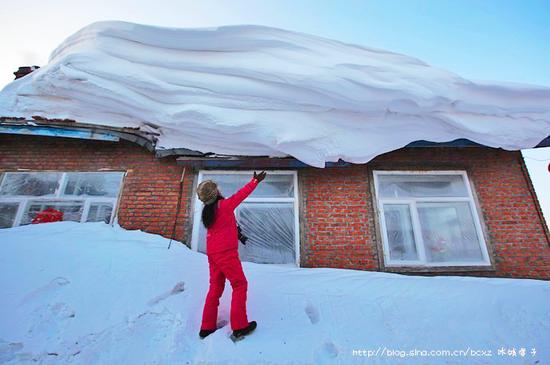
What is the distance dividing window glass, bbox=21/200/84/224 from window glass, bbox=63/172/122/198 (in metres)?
0.16

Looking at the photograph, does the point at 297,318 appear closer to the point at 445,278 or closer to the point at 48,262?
the point at 445,278

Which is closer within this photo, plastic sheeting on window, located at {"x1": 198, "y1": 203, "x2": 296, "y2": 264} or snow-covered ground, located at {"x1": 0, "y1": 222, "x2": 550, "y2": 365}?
snow-covered ground, located at {"x1": 0, "y1": 222, "x2": 550, "y2": 365}

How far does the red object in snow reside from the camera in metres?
4.23

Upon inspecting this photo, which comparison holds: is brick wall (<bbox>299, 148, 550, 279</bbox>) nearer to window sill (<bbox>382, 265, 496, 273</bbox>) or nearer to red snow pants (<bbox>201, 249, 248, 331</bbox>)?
window sill (<bbox>382, 265, 496, 273</bbox>)

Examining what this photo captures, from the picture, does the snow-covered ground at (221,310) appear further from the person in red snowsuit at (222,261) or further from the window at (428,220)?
the window at (428,220)

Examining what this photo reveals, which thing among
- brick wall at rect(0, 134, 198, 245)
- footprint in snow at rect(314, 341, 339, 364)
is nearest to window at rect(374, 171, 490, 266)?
footprint in snow at rect(314, 341, 339, 364)

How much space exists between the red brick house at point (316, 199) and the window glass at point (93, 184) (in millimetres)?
16

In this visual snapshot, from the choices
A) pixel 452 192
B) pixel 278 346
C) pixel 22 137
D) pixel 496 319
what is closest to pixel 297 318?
pixel 278 346

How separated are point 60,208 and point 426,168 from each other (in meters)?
5.81

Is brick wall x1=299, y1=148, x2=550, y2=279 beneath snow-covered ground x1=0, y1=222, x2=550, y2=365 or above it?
above

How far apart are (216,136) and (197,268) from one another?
6.02ft

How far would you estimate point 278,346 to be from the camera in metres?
2.46

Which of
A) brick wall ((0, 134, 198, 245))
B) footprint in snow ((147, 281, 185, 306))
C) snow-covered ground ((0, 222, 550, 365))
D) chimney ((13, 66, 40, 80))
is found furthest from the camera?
chimney ((13, 66, 40, 80))

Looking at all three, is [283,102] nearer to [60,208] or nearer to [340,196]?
[340,196]
